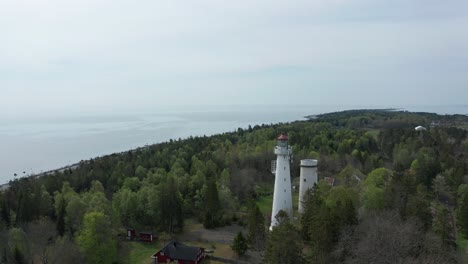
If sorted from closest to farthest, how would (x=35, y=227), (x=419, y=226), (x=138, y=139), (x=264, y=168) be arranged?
1. (x=419, y=226)
2. (x=35, y=227)
3. (x=264, y=168)
4. (x=138, y=139)

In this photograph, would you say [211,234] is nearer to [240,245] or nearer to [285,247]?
[240,245]

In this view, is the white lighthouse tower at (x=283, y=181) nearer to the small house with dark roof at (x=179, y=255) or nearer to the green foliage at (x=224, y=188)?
the green foliage at (x=224, y=188)

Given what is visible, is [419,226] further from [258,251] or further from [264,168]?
[264,168]

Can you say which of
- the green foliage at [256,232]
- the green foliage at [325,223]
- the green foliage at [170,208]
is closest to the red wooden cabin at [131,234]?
the green foliage at [170,208]

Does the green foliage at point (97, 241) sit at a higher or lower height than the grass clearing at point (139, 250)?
higher

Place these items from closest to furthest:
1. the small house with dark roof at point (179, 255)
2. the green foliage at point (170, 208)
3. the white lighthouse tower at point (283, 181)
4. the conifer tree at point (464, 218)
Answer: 1. the small house with dark roof at point (179, 255)
2. the conifer tree at point (464, 218)
3. the white lighthouse tower at point (283, 181)
4. the green foliage at point (170, 208)

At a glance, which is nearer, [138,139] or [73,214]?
[73,214]

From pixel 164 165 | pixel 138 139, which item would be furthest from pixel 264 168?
pixel 138 139
